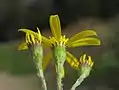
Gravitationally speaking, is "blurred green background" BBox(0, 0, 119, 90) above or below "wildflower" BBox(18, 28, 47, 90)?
below

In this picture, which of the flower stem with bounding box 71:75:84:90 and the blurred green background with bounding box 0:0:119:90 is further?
the blurred green background with bounding box 0:0:119:90

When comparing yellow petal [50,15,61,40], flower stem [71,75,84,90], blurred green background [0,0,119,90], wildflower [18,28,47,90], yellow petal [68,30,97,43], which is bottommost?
blurred green background [0,0,119,90]

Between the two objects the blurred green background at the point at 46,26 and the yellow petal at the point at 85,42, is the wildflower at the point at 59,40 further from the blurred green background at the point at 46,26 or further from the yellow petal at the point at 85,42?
the blurred green background at the point at 46,26

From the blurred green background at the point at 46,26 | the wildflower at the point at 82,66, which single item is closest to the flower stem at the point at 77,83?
the wildflower at the point at 82,66

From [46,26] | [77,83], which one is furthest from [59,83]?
[46,26]

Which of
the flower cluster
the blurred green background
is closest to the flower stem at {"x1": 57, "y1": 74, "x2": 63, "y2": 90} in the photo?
the flower cluster

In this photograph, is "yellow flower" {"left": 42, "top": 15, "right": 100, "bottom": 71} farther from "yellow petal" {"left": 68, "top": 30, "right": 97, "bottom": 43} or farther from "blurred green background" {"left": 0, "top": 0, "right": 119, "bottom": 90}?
"blurred green background" {"left": 0, "top": 0, "right": 119, "bottom": 90}

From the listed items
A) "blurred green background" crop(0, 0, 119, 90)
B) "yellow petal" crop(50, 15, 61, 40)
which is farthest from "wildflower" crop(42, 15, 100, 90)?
"blurred green background" crop(0, 0, 119, 90)

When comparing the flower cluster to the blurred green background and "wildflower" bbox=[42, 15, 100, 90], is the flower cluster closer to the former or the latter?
"wildflower" bbox=[42, 15, 100, 90]

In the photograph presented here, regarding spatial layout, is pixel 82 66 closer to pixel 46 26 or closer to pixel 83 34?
pixel 83 34
